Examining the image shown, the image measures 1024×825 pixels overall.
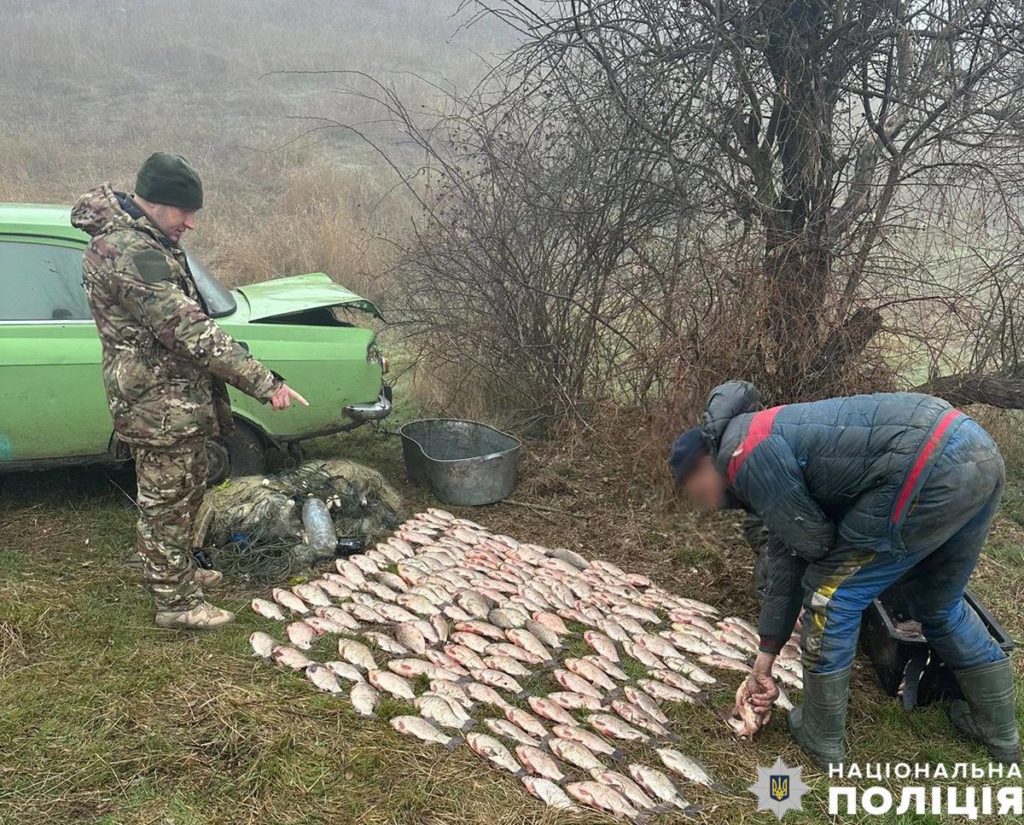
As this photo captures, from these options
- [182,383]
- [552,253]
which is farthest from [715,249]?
[182,383]

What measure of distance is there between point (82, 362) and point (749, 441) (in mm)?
4154

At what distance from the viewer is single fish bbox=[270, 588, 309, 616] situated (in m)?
4.30

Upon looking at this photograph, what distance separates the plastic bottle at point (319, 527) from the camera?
493cm

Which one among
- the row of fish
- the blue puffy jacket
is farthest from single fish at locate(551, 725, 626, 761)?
the blue puffy jacket

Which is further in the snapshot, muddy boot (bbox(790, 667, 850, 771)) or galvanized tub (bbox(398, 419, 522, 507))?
galvanized tub (bbox(398, 419, 522, 507))

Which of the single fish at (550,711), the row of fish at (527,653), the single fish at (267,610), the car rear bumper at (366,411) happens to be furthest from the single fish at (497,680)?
the car rear bumper at (366,411)

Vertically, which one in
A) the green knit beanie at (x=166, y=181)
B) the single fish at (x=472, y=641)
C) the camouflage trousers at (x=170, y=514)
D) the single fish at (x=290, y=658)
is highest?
the green knit beanie at (x=166, y=181)

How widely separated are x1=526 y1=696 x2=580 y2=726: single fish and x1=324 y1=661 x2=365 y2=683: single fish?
88 centimetres

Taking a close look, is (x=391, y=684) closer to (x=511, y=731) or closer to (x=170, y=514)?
(x=511, y=731)

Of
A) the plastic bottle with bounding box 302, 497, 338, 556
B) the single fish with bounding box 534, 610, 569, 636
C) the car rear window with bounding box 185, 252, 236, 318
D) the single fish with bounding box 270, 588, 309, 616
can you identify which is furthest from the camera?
the car rear window with bounding box 185, 252, 236, 318

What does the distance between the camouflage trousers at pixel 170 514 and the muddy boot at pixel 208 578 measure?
1.29ft

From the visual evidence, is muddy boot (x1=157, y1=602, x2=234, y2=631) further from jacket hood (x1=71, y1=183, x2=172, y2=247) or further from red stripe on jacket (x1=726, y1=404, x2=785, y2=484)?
red stripe on jacket (x1=726, y1=404, x2=785, y2=484)

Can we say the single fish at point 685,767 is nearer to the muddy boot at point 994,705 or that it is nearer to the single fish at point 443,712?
the single fish at point 443,712

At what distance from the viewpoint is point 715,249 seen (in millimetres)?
5719
